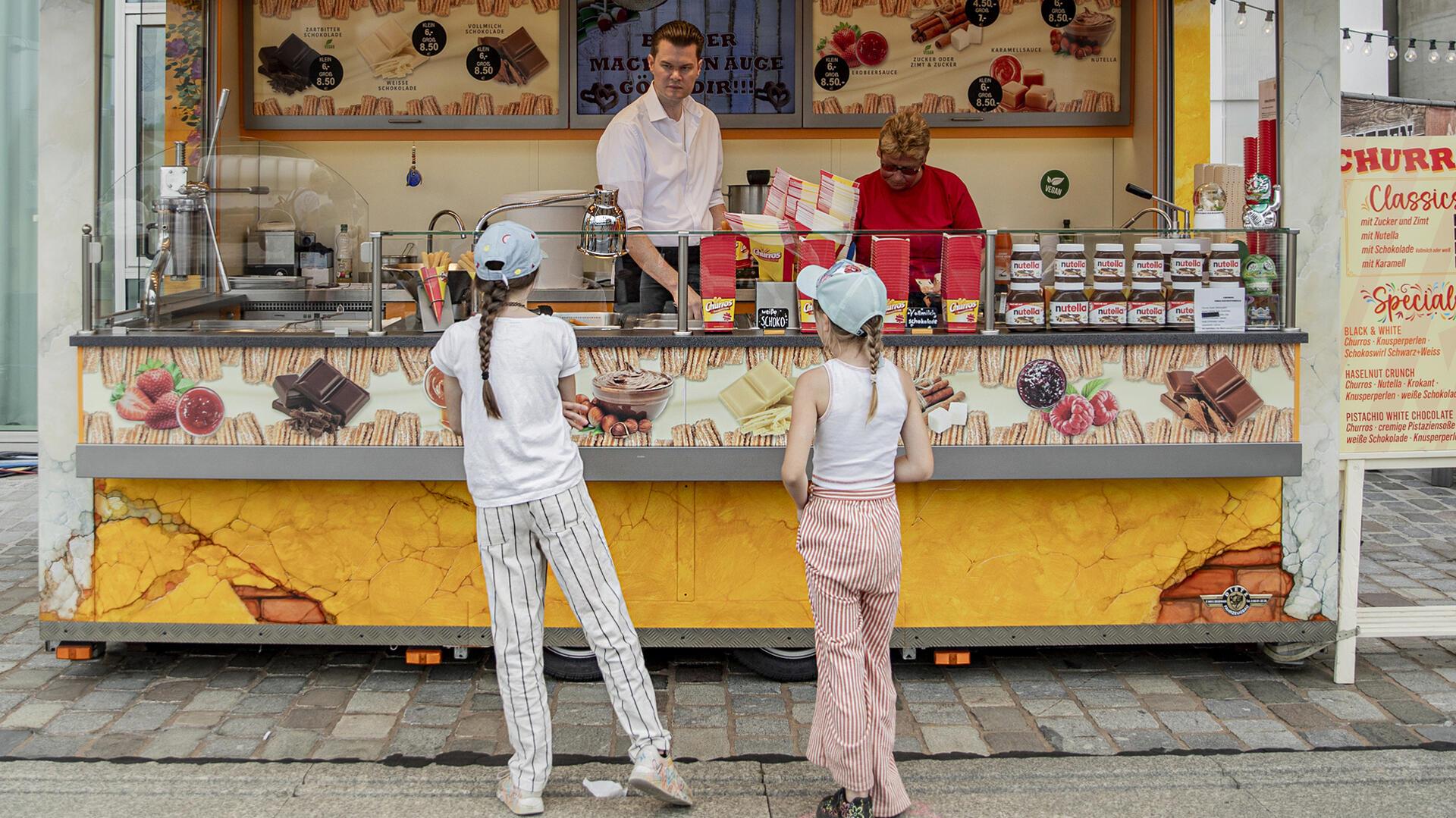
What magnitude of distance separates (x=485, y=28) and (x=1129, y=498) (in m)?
4.56

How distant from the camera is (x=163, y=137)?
670 cm

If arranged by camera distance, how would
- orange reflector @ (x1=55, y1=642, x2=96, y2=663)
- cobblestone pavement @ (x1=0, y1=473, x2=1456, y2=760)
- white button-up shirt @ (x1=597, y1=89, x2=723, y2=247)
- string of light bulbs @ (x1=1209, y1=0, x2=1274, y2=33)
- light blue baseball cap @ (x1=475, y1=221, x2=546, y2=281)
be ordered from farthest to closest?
white button-up shirt @ (x1=597, y1=89, x2=723, y2=247) → string of light bulbs @ (x1=1209, y1=0, x2=1274, y2=33) → orange reflector @ (x1=55, y1=642, x2=96, y2=663) → cobblestone pavement @ (x1=0, y1=473, x2=1456, y2=760) → light blue baseball cap @ (x1=475, y1=221, x2=546, y2=281)

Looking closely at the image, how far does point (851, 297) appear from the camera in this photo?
3625 millimetres

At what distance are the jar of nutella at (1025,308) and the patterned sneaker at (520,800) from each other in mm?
2180

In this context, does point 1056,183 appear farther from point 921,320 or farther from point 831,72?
point 921,320

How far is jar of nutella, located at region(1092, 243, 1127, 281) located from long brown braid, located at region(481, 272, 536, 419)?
204 centimetres

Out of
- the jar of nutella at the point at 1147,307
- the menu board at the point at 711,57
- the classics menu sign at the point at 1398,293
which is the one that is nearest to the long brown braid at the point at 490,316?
the jar of nutella at the point at 1147,307

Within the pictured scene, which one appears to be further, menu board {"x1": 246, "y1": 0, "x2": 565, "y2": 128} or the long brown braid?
→ menu board {"x1": 246, "y1": 0, "x2": 565, "y2": 128}

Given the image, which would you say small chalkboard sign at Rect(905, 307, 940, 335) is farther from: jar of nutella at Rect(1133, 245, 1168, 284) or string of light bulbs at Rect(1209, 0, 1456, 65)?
string of light bulbs at Rect(1209, 0, 1456, 65)

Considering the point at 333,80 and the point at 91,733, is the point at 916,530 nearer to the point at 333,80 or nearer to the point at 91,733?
the point at 91,733

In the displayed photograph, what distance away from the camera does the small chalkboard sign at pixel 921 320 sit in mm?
4820

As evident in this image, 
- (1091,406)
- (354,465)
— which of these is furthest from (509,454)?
A: (1091,406)

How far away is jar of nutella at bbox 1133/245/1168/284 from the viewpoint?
487cm

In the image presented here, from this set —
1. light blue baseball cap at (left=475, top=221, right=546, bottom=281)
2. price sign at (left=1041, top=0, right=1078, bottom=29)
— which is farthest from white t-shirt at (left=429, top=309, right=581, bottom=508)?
price sign at (left=1041, top=0, right=1078, bottom=29)
